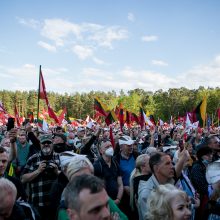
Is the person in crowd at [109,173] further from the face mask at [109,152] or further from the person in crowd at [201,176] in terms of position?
the person in crowd at [201,176]

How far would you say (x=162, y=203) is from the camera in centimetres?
272

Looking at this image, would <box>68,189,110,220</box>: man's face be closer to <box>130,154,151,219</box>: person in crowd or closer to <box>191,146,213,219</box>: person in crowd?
<box>130,154,151,219</box>: person in crowd

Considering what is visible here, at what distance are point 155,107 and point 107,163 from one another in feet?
254

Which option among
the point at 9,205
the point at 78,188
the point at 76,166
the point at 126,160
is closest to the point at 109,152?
the point at 126,160

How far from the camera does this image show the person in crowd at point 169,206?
2645 mm

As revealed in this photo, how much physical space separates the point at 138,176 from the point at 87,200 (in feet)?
8.85

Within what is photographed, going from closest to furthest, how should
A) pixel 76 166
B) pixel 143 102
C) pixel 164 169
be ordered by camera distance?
pixel 76 166
pixel 164 169
pixel 143 102

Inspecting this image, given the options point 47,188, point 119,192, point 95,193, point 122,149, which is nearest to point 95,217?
point 95,193

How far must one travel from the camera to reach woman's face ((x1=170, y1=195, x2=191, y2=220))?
263 cm

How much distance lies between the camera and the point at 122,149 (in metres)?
6.55

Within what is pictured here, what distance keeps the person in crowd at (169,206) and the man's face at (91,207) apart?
0.83m

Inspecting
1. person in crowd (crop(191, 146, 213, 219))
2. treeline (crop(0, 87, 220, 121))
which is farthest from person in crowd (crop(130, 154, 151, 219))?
treeline (crop(0, 87, 220, 121))

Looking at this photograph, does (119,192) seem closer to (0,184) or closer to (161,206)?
(161,206)

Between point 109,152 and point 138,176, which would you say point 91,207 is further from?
point 109,152
